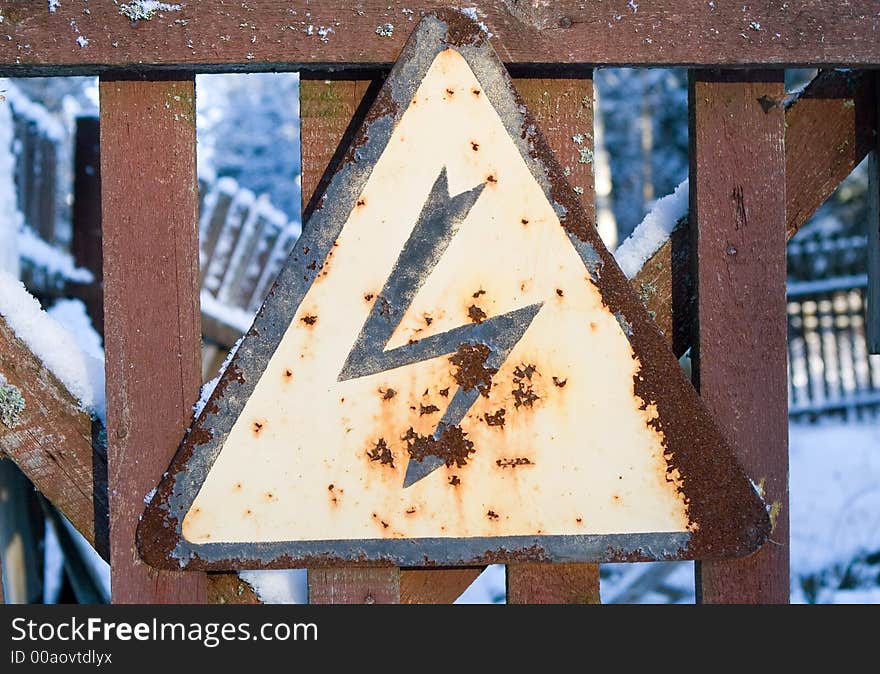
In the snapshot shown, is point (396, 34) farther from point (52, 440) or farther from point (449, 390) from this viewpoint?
point (52, 440)

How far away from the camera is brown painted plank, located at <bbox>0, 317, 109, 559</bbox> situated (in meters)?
1.50

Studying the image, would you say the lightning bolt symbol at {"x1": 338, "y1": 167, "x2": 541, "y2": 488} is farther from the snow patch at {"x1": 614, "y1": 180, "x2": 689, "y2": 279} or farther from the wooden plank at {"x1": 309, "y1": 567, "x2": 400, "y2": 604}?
the wooden plank at {"x1": 309, "y1": 567, "x2": 400, "y2": 604}

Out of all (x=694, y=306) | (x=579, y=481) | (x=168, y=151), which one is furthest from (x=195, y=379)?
(x=694, y=306)

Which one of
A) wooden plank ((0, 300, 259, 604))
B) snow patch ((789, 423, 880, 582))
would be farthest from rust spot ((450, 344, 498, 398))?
snow patch ((789, 423, 880, 582))

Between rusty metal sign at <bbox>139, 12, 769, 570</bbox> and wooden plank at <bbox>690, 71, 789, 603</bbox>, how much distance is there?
154 millimetres

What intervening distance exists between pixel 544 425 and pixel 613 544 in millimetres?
241

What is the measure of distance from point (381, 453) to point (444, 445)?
108 mm

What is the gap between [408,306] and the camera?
4.42 ft

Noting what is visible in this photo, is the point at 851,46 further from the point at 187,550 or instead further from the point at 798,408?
the point at 798,408

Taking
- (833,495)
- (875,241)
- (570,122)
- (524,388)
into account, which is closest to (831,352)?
(833,495)

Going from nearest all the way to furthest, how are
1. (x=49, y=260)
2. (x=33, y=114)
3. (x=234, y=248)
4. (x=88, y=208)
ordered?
(x=49, y=260), (x=88, y=208), (x=33, y=114), (x=234, y=248)

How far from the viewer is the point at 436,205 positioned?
1.35m

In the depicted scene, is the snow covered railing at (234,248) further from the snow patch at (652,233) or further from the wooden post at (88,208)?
the snow patch at (652,233)

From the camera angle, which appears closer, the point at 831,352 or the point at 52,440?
the point at 52,440
